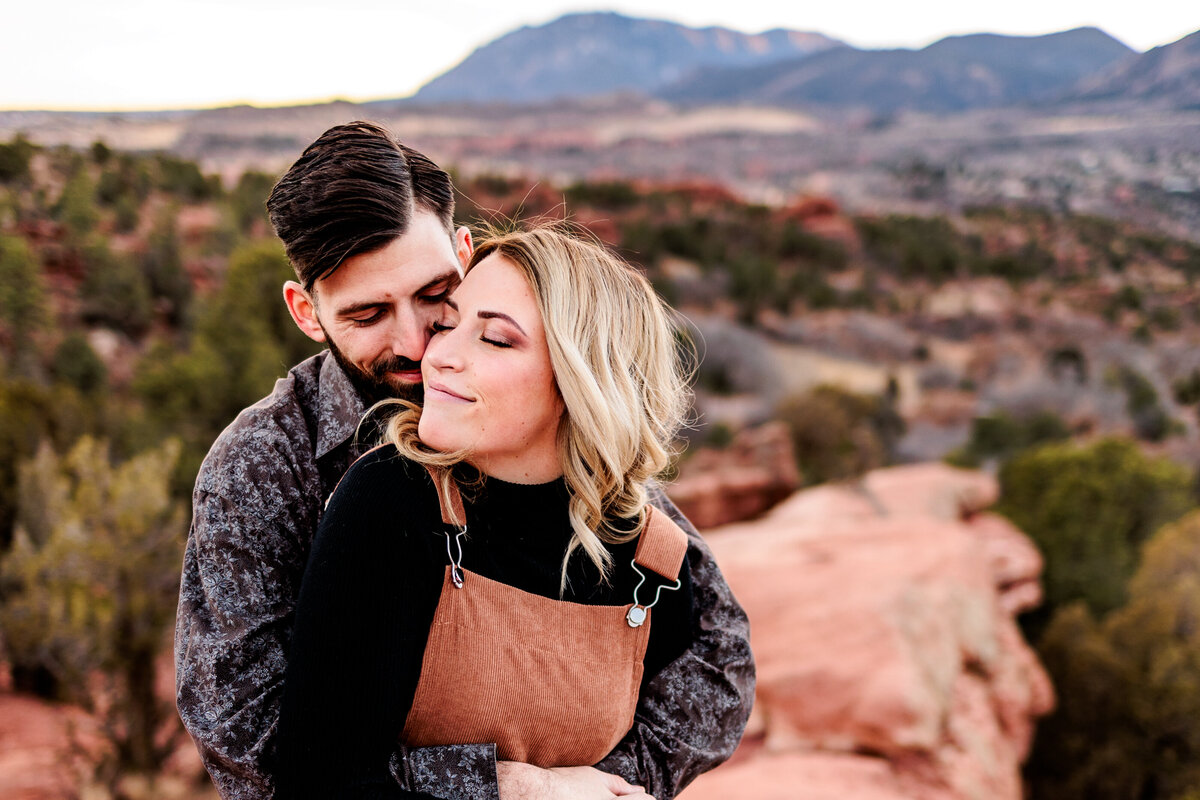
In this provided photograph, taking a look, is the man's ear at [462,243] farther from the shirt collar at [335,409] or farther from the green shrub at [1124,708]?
the green shrub at [1124,708]

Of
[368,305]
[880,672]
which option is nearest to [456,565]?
[368,305]

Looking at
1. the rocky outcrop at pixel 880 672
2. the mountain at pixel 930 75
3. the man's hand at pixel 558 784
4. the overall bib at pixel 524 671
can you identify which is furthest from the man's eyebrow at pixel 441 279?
the mountain at pixel 930 75

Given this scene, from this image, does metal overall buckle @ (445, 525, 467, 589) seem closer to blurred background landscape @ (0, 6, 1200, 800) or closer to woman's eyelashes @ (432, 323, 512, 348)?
woman's eyelashes @ (432, 323, 512, 348)

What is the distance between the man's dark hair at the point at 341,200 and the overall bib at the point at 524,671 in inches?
24.7

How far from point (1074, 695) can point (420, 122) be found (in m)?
80.9

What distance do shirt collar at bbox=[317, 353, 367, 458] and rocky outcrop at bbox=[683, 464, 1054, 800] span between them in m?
3.38

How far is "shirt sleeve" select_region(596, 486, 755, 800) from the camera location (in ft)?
5.39

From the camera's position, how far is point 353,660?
47.9 inches

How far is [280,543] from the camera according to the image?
4.81 feet

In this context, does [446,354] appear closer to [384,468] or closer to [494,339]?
[494,339]

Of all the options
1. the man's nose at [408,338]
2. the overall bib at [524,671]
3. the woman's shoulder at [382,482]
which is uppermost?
the man's nose at [408,338]

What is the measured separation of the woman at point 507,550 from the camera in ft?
4.04

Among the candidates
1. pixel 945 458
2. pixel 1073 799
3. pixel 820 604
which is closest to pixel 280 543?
pixel 820 604

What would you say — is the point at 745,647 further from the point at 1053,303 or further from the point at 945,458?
the point at 1053,303
